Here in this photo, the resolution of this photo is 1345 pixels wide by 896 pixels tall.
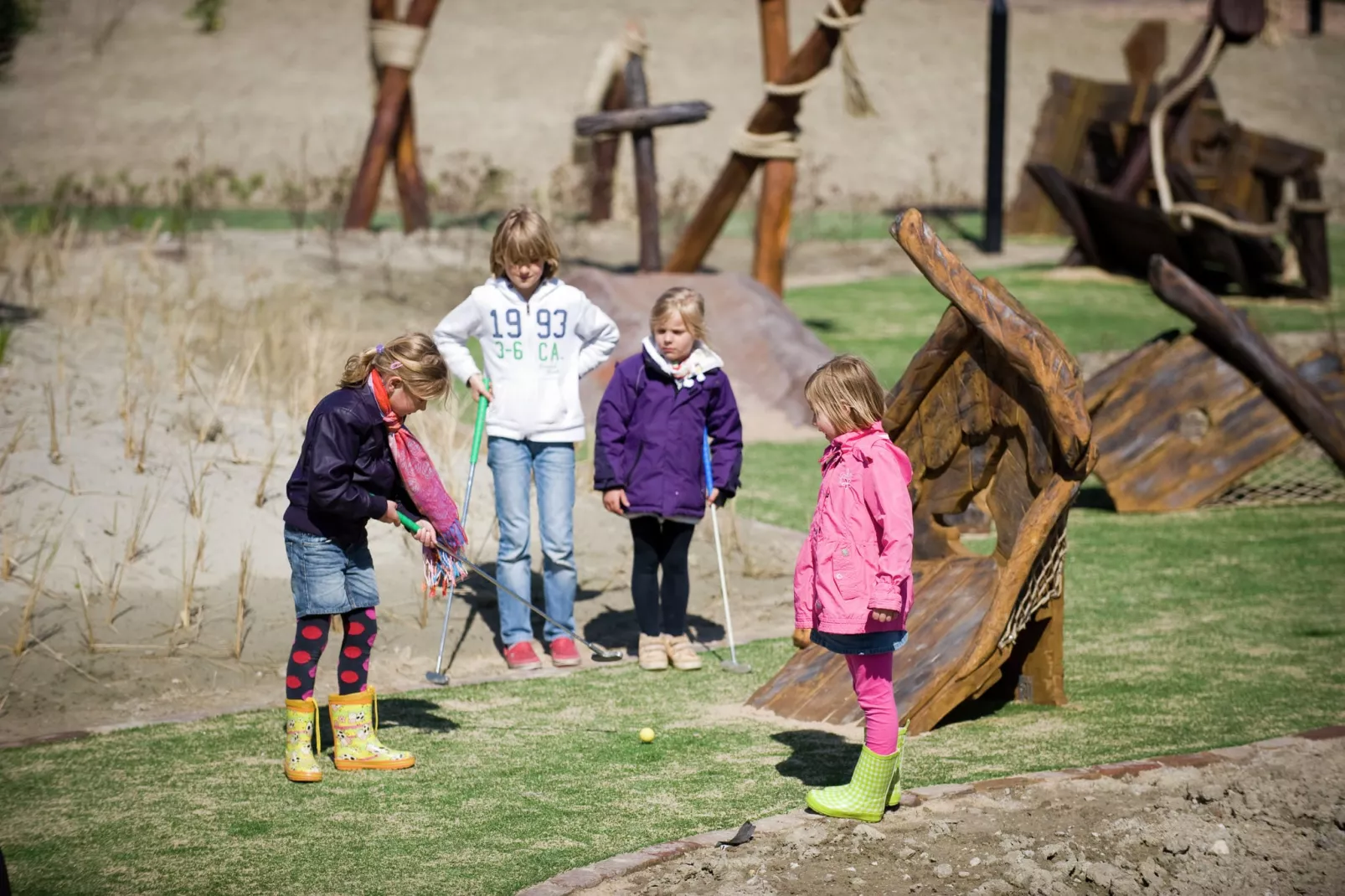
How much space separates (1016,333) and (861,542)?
1.05 meters

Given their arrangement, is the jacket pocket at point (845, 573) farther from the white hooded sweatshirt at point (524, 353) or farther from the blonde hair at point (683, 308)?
the white hooded sweatshirt at point (524, 353)

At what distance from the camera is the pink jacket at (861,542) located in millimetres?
4367

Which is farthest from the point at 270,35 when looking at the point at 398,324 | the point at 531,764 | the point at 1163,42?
the point at 531,764

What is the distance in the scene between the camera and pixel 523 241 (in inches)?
243

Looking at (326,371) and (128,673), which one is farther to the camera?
(326,371)

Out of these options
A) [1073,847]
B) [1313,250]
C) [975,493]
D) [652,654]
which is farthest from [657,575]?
[1313,250]

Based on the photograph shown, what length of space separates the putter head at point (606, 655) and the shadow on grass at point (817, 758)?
2.89 ft

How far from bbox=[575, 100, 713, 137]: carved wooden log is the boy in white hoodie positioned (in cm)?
518

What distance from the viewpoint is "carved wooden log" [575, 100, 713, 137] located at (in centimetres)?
1134

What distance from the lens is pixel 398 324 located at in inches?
517

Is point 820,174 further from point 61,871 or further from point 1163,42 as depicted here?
point 61,871

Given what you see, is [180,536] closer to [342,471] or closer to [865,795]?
[342,471]

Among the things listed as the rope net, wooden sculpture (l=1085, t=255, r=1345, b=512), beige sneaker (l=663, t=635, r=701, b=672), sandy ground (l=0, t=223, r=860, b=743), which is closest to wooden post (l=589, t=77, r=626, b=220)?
sandy ground (l=0, t=223, r=860, b=743)

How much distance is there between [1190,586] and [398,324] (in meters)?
7.55
